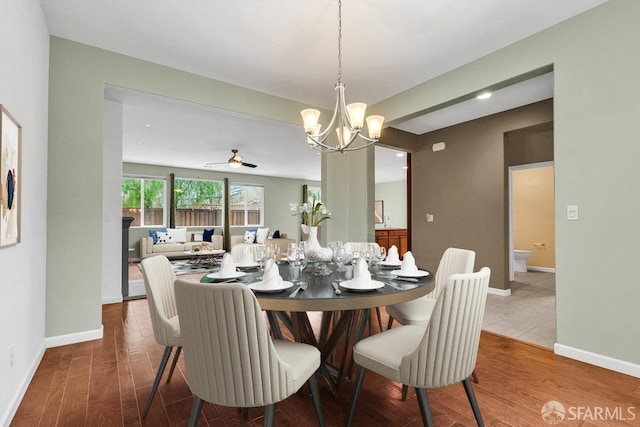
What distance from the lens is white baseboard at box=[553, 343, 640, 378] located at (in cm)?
211

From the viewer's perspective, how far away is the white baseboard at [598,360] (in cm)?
211

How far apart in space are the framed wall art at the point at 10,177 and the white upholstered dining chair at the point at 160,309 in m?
0.67

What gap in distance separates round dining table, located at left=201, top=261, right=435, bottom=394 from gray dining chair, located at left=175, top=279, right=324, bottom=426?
0.85ft

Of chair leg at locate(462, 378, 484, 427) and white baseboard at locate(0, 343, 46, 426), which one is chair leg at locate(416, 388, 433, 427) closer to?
chair leg at locate(462, 378, 484, 427)

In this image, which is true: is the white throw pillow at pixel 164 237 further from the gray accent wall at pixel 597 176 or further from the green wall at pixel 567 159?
the gray accent wall at pixel 597 176

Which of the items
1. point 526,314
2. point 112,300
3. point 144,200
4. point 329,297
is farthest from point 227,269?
point 144,200

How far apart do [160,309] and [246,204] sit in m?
9.06

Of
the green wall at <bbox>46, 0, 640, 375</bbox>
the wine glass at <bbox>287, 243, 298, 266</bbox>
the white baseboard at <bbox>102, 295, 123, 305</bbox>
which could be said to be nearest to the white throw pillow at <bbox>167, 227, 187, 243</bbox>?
the white baseboard at <bbox>102, 295, 123, 305</bbox>

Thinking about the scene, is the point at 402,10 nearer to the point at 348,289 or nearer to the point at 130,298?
the point at 348,289

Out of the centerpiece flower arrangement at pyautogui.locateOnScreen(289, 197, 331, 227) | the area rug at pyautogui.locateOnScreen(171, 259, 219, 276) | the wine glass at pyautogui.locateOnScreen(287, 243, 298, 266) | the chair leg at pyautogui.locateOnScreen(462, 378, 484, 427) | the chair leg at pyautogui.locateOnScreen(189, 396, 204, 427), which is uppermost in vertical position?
the centerpiece flower arrangement at pyautogui.locateOnScreen(289, 197, 331, 227)

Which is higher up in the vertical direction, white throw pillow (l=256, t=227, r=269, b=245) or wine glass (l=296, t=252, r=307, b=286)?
wine glass (l=296, t=252, r=307, b=286)

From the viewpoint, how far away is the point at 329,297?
140 cm

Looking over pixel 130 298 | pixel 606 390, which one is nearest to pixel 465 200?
pixel 606 390

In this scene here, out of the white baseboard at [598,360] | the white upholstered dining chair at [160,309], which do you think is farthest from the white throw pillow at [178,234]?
the white baseboard at [598,360]
